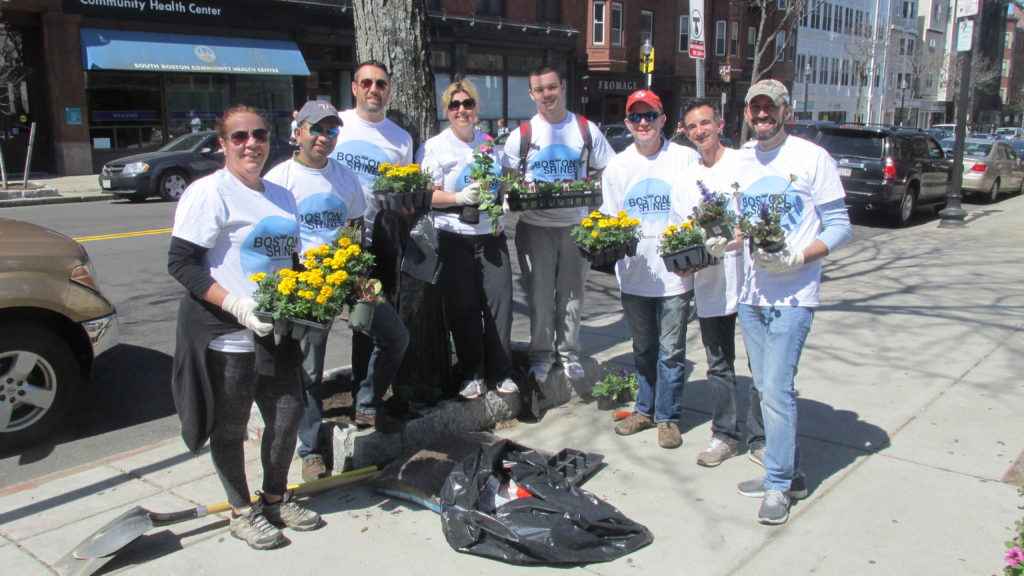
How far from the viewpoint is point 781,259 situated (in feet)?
11.1

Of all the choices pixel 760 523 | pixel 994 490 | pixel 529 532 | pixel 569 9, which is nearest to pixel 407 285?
pixel 529 532

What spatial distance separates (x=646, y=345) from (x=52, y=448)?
3608 mm

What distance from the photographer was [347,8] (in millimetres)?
25938

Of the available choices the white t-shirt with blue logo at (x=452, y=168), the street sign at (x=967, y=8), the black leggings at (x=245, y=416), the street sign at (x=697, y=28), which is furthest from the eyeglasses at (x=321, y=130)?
the street sign at (x=967, y=8)

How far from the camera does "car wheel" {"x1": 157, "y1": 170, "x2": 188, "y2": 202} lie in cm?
1669

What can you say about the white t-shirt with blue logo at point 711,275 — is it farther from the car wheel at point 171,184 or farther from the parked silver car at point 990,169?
the parked silver car at point 990,169

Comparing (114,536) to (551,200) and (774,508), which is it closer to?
(551,200)

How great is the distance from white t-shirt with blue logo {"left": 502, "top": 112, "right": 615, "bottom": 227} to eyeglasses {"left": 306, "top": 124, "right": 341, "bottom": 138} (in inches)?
45.7

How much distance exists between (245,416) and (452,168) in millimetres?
1820

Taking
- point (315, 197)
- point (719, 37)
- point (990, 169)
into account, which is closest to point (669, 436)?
point (315, 197)

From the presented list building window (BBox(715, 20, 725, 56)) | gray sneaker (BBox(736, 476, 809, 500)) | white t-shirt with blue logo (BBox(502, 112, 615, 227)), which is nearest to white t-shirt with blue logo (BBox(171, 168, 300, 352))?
white t-shirt with blue logo (BBox(502, 112, 615, 227))

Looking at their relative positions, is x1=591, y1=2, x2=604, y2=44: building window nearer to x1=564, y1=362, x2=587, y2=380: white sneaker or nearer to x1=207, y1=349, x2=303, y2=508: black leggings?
x1=564, y1=362, x2=587, y2=380: white sneaker

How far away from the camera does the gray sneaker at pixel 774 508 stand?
355 centimetres

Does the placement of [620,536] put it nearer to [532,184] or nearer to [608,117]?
[532,184]
